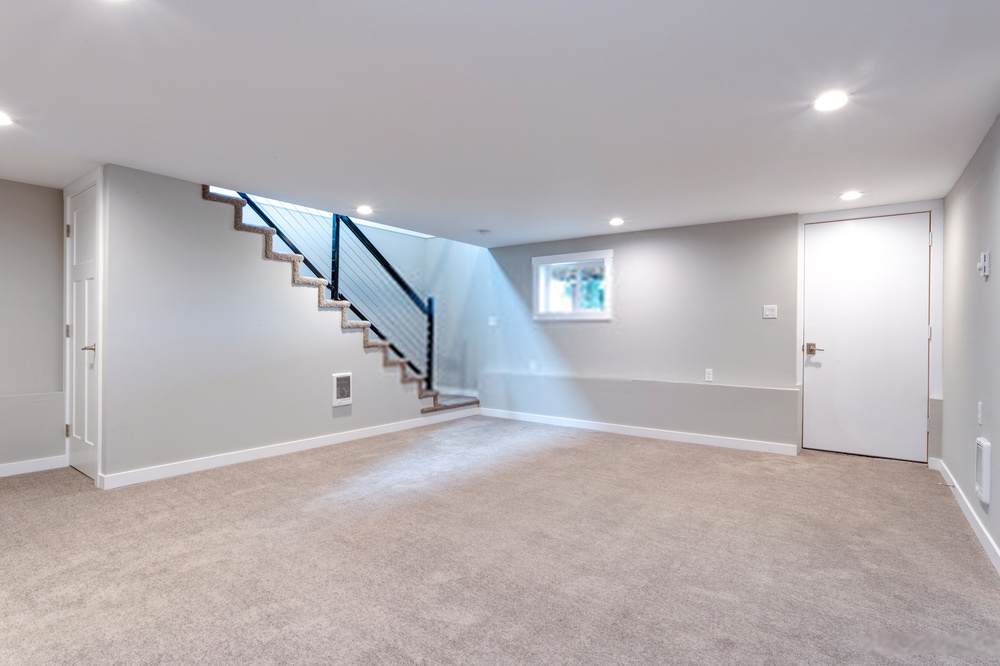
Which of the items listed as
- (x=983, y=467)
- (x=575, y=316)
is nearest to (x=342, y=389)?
(x=575, y=316)

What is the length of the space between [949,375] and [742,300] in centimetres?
166

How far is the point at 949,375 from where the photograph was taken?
154 inches

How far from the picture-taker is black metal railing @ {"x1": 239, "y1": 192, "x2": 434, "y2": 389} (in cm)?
554

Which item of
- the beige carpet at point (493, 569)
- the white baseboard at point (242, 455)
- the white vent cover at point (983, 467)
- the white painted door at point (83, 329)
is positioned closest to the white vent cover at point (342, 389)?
the white baseboard at point (242, 455)

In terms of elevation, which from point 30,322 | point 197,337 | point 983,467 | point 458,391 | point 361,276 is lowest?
point 458,391

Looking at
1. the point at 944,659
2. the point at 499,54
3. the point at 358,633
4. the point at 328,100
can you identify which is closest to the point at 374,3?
the point at 499,54

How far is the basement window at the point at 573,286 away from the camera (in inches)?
233

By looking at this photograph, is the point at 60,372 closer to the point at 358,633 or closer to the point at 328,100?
the point at 328,100

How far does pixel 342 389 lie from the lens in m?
5.04

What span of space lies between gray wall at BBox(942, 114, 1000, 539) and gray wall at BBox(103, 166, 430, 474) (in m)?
4.66

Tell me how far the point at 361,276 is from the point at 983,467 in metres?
5.77

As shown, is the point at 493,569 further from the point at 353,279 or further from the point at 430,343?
the point at 353,279

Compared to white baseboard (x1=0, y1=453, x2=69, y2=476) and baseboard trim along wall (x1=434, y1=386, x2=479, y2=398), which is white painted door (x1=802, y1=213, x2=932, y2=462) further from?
white baseboard (x1=0, y1=453, x2=69, y2=476)

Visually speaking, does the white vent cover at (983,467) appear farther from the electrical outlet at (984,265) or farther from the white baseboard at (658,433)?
the white baseboard at (658,433)
